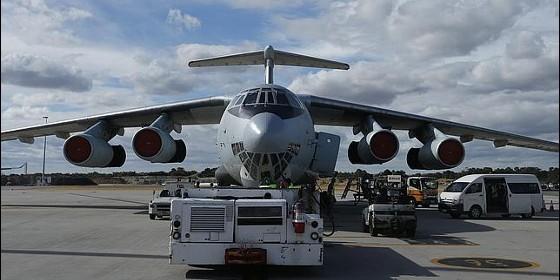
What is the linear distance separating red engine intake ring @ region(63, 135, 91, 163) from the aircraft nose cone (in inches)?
357

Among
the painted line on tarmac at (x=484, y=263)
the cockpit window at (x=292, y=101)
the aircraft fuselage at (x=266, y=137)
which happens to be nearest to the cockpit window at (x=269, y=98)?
the aircraft fuselage at (x=266, y=137)

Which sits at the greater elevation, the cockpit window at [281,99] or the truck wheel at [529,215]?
the cockpit window at [281,99]

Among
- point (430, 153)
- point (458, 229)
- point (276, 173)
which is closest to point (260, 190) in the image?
point (276, 173)

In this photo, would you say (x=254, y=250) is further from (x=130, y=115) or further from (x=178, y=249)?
(x=130, y=115)

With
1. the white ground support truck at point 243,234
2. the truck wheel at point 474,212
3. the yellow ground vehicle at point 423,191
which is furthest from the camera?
the yellow ground vehicle at point 423,191

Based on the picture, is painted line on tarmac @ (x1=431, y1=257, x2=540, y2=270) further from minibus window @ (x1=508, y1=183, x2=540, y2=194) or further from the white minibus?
minibus window @ (x1=508, y1=183, x2=540, y2=194)

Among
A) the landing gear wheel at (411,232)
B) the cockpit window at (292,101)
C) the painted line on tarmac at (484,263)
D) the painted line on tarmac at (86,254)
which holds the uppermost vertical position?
the cockpit window at (292,101)

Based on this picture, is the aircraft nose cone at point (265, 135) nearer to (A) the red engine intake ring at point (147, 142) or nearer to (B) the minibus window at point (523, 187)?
(A) the red engine intake ring at point (147, 142)

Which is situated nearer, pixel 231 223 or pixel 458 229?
pixel 231 223

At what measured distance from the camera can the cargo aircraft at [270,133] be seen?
15250mm

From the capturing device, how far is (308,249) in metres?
9.29

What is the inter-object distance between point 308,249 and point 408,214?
7.11 meters

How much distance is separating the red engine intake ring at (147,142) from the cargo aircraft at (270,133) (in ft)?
0.11

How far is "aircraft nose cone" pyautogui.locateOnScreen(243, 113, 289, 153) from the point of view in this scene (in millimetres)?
14484
